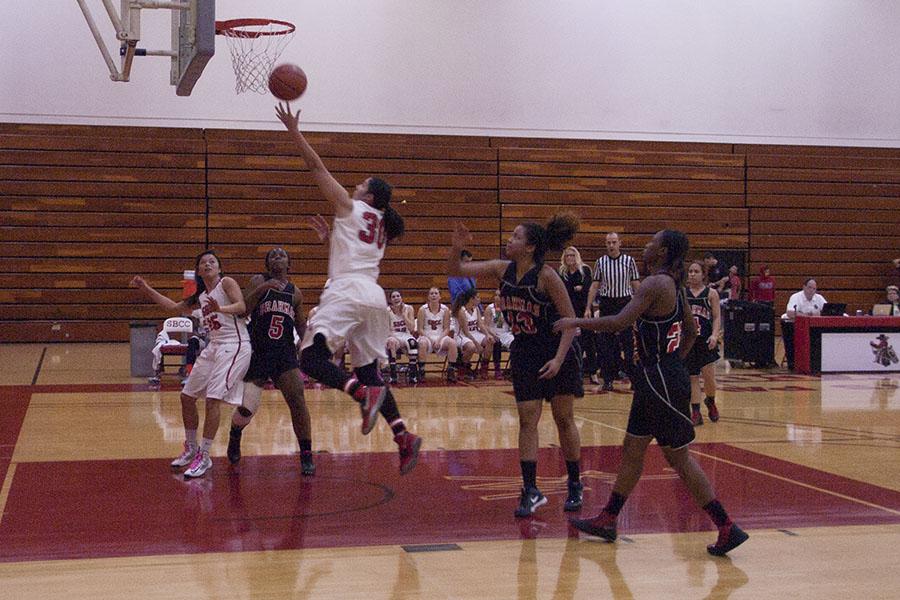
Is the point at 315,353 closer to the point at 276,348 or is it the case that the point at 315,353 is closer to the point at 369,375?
the point at 369,375

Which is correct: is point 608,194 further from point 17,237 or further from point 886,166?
point 17,237

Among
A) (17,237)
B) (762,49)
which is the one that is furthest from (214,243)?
(762,49)

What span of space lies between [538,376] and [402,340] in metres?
7.67

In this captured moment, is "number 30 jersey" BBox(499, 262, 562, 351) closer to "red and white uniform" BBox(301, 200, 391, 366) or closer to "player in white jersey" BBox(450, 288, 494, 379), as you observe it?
"red and white uniform" BBox(301, 200, 391, 366)

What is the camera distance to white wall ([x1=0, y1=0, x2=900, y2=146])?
736 inches

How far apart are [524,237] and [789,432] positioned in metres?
4.45

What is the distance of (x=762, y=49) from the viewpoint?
2138 cm

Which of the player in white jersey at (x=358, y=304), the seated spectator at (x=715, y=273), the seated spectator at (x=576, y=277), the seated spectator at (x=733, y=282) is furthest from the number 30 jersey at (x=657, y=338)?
the seated spectator at (x=733, y=282)

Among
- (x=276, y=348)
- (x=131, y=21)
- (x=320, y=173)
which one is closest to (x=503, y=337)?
(x=131, y=21)

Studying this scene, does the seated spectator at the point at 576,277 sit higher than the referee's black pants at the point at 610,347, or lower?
higher

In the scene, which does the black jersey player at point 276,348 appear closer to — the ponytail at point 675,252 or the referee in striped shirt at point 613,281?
the ponytail at point 675,252

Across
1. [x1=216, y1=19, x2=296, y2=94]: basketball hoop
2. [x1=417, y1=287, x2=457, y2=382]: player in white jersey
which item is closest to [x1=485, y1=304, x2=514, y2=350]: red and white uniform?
[x1=417, y1=287, x2=457, y2=382]: player in white jersey

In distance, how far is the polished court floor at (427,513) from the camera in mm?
4480

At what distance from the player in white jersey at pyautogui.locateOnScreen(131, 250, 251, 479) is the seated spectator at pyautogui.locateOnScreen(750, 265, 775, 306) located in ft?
47.4
